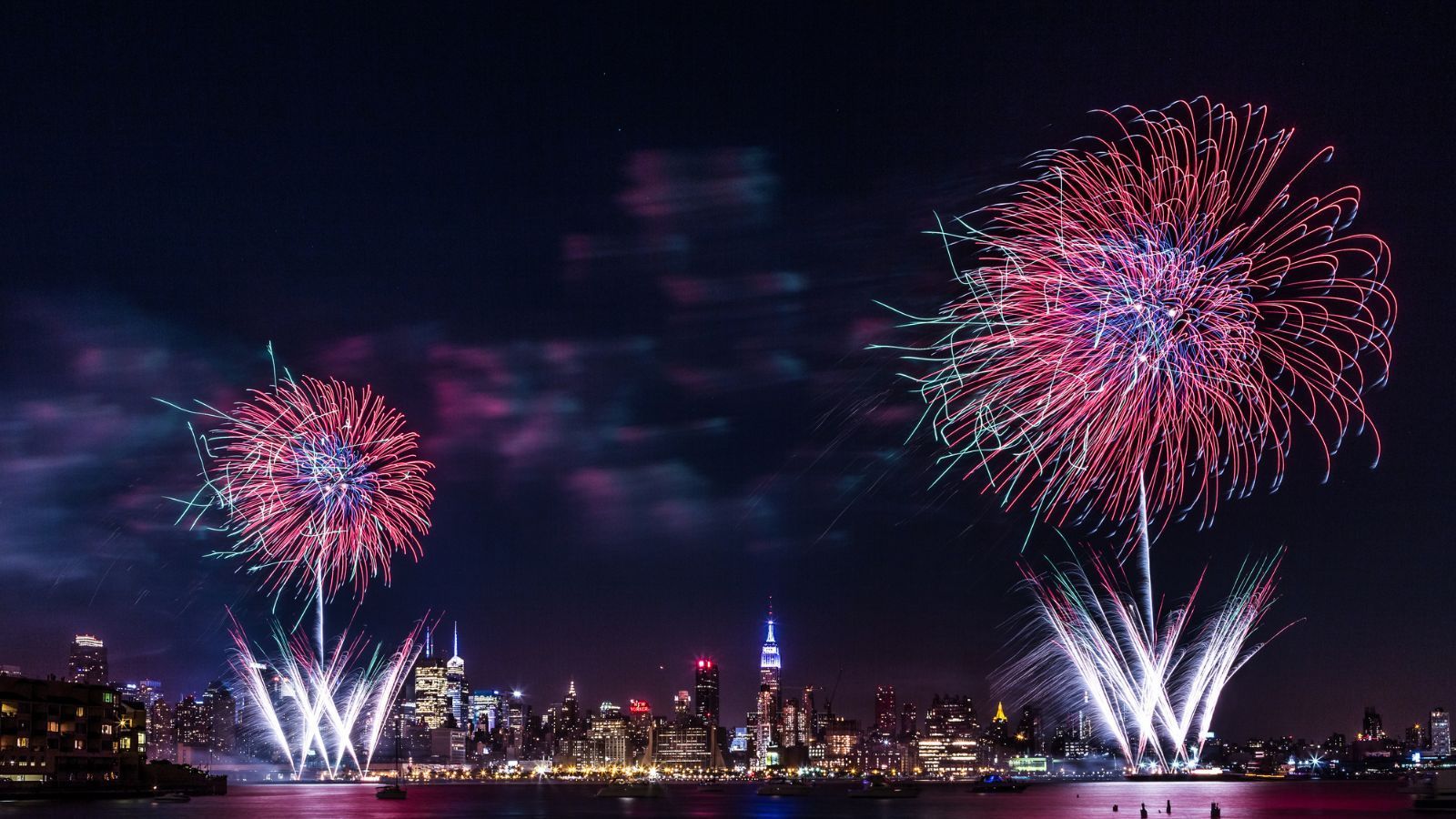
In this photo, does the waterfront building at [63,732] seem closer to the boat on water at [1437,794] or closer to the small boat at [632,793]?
the small boat at [632,793]

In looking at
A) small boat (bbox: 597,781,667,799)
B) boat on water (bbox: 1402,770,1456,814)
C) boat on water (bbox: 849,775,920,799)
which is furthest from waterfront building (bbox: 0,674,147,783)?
boat on water (bbox: 1402,770,1456,814)

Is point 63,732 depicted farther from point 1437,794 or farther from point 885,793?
point 1437,794

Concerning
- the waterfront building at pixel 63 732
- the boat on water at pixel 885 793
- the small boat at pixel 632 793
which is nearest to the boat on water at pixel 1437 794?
the boat on water at pixel 885 793

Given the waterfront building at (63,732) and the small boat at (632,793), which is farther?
the small boat at (632,793)

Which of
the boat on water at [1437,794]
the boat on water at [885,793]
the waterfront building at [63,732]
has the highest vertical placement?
the waterfront building at [63,732]

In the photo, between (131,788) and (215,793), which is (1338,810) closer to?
(131,788)

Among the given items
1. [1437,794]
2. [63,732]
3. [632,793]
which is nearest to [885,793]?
[632,793]

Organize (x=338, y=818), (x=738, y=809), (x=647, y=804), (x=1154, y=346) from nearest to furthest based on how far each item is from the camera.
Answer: (x=1154, y=346) < (x=338, y=818) < (x=738, y=809) < (x=647, y=804)

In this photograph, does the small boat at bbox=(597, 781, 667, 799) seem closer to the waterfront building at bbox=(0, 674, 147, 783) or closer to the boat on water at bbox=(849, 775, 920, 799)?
the boat on water at bbox=(849, 775, 920, 799)

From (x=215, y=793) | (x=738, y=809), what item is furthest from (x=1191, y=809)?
(x=215, y=793)
